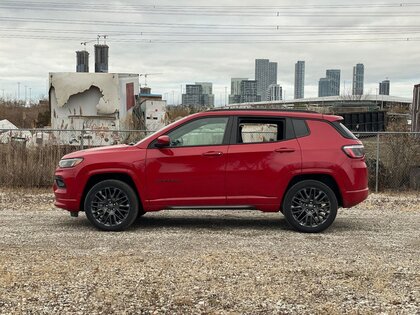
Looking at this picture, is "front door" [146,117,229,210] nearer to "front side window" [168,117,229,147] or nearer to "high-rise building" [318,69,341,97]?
"front side window" [168,117,229,147]

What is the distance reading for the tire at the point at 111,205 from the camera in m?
7.53

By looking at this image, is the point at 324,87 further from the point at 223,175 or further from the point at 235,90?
the point at 223,175

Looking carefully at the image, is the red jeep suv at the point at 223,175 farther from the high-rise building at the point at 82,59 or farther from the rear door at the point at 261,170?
the high-rise building at the point at 82,59

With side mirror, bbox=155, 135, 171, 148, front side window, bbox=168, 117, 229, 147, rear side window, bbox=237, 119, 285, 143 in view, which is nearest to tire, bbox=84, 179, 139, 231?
side mirror, bbox=155, 135, 171, 148

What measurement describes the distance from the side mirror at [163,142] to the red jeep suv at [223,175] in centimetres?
2

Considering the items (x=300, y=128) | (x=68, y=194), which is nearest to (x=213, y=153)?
(x=300, y=128)

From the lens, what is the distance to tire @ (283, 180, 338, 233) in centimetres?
751

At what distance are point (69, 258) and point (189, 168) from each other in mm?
2338

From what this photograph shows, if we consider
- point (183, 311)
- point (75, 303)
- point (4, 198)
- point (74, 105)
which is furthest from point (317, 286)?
point (74, 105)

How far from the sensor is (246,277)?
17.4 ft

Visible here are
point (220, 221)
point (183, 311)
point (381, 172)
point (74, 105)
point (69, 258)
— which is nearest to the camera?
point (183, 311)

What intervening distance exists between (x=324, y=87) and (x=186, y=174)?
91.3 meters

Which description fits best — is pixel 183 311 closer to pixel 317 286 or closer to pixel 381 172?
pixel 317 286

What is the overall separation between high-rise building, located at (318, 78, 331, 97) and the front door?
88509 millimetres
